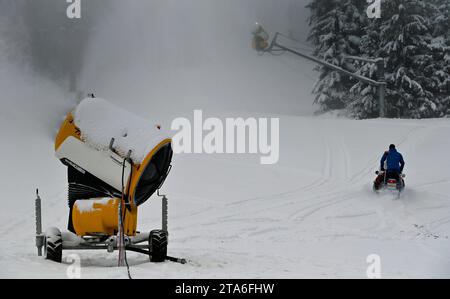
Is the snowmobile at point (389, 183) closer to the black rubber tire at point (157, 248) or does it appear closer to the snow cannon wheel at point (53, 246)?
the black rubber tire at point (157, 248)

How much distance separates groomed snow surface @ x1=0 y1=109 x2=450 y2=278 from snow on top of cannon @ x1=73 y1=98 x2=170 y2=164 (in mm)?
1667

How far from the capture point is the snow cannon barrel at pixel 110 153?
26.3 ft

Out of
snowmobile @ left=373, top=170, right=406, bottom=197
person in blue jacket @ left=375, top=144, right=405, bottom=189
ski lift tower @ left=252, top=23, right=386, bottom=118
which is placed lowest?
snowmobile @ left=373, top=170, right=406, bottom=197

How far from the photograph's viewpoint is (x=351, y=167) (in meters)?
21.4

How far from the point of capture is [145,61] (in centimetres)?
6034

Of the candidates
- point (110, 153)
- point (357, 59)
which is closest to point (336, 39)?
point (357, 59)

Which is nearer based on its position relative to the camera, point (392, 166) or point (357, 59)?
point (392, 166)

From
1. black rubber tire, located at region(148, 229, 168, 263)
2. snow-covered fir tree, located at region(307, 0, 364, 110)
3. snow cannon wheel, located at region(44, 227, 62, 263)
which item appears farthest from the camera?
snow-covered fir tree, located at region(307, 0, 364, 110)

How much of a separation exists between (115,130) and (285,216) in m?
7.43

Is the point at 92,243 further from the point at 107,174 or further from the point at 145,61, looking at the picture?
the point at 145,61

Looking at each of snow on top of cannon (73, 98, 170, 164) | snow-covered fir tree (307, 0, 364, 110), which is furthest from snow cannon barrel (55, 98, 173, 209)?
snow-covered fir tree (307, 0, 364, 110)

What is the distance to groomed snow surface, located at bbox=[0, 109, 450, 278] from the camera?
859 cm

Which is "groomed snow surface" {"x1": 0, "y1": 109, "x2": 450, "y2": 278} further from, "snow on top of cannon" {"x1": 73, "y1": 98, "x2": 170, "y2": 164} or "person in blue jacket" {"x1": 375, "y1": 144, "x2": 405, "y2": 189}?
"snow on top of cannon" {"x1": 73, "y1": 98, "x2": 170, "y2": 164}

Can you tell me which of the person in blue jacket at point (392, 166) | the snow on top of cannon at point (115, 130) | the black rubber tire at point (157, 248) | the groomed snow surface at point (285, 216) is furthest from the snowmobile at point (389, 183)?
the snow on top of cannon at point (115, 130)
